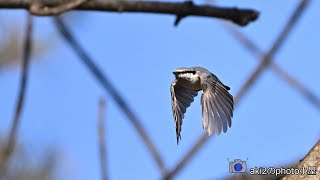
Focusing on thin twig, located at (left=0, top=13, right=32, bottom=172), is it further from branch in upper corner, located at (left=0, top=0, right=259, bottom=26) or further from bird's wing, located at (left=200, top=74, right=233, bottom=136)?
bird's wing, located at (left=200, top=74, right=233, bottom=136)

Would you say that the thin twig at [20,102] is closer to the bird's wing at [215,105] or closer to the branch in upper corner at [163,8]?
the branch in upper corner at [163,8]

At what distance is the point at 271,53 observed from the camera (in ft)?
3.07

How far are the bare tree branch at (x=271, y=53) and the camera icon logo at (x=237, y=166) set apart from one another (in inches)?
9.6

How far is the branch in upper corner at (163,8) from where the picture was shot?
3.02 feet

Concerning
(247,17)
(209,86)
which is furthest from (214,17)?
(209,86)

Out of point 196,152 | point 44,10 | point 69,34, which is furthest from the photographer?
point 69,34

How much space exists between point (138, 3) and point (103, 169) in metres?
0.30

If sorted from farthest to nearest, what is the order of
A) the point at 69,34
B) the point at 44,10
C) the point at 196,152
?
the point at 69,34
the point at 44,10
the point at 196,152

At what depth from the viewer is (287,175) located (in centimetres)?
116

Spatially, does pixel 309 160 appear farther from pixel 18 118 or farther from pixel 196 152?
pixel 18 118

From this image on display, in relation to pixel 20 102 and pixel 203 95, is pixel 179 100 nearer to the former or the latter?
pixel 203 95

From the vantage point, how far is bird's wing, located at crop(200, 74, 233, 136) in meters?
0.96

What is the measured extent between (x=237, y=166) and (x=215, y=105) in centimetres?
17

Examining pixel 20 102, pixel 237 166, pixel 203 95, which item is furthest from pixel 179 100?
pixel 20 102
